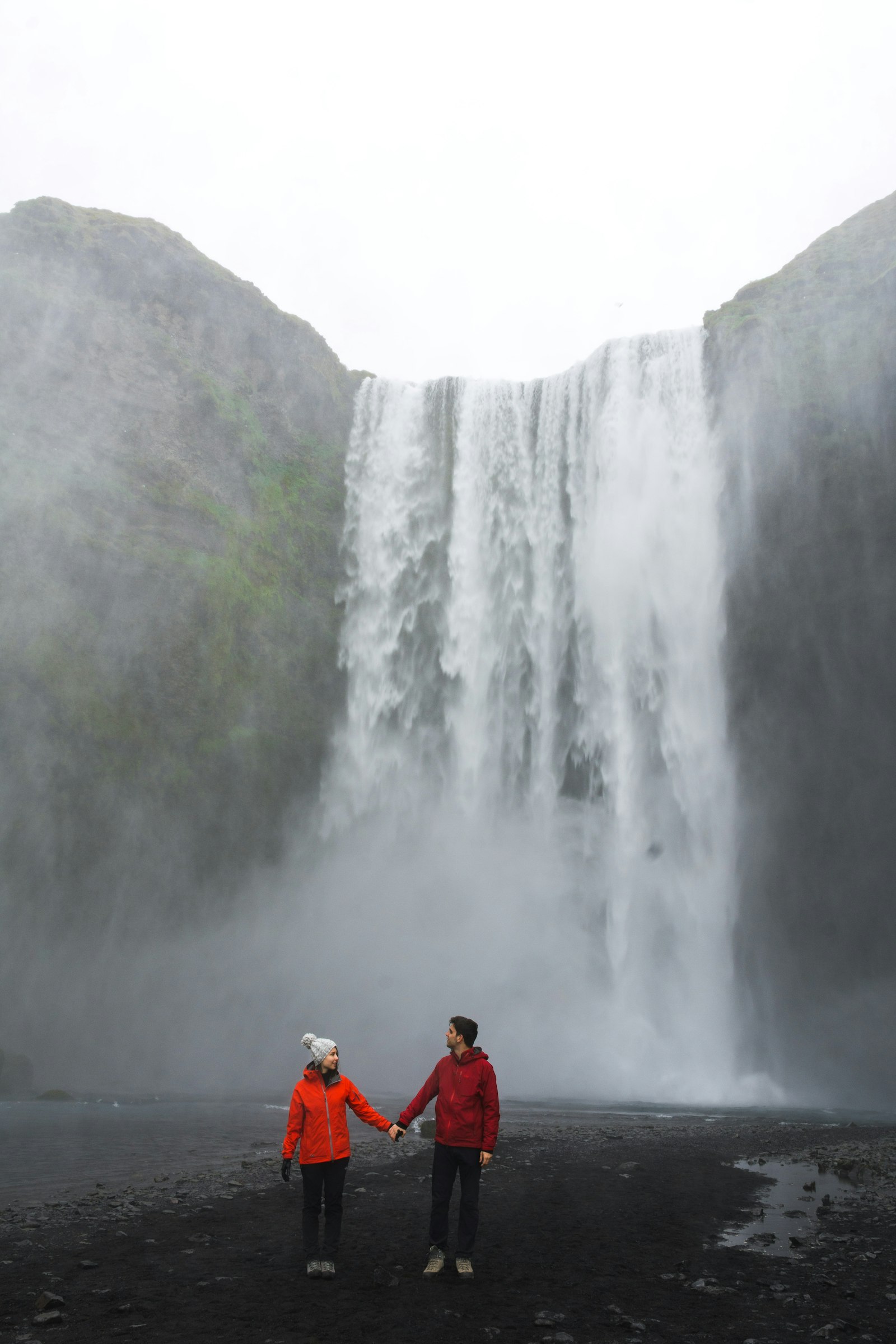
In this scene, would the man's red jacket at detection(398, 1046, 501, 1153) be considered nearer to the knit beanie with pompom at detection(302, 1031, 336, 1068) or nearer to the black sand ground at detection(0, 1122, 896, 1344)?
the knit beanie with pompom at detection(302, 1031, 336, 1068)

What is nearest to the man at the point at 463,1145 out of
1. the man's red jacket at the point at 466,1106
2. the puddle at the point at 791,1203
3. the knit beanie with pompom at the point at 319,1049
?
the man's red jacket at the point at 466,1106

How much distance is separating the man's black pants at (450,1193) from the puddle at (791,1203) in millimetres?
2320

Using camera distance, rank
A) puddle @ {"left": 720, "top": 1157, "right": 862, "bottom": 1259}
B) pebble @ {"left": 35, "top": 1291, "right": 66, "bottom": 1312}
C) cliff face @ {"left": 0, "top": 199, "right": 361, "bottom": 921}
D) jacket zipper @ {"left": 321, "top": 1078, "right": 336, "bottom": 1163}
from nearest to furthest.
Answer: pebble @ {"left": 35, "top": 1291, "right": 66, "bottom": 1312} < jacket zipper @ {"left": 321, "top": 1078, "right": 336, "bottom": 1163} < puddle @ {"left": 720, "top": 1157, "right": 862, "bottom": 1259} < cliff face @ {"left": 0, "top": 199, "right": 361, "bottom": 921}

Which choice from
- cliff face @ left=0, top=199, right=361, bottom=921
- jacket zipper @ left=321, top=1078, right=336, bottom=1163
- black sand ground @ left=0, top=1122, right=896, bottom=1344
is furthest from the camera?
cliff face @ left=0, top=199, right=361, bottom=921

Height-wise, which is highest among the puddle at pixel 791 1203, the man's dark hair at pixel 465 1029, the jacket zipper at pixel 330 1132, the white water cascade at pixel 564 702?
the white water cascade at pixel 564 702

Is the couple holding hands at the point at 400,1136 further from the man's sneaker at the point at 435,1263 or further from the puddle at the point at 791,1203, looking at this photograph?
the puddle at the point at 791,1203

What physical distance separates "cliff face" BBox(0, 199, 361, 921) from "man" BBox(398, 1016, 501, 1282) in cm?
2168

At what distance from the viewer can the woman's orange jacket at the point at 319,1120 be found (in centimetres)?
573

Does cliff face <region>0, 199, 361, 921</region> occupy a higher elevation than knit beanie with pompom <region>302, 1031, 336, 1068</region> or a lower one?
higher

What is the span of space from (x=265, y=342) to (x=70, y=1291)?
1246 inches

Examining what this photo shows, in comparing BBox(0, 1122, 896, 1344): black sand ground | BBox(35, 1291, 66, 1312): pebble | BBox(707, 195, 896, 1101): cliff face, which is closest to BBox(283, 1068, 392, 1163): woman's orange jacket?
BBox(0, 1122, 896, 1344): black sand ground

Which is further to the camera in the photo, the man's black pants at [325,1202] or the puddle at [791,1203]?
the puddle at [791,1203]

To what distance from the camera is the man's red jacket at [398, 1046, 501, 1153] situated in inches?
229

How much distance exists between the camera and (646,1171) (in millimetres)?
10586
